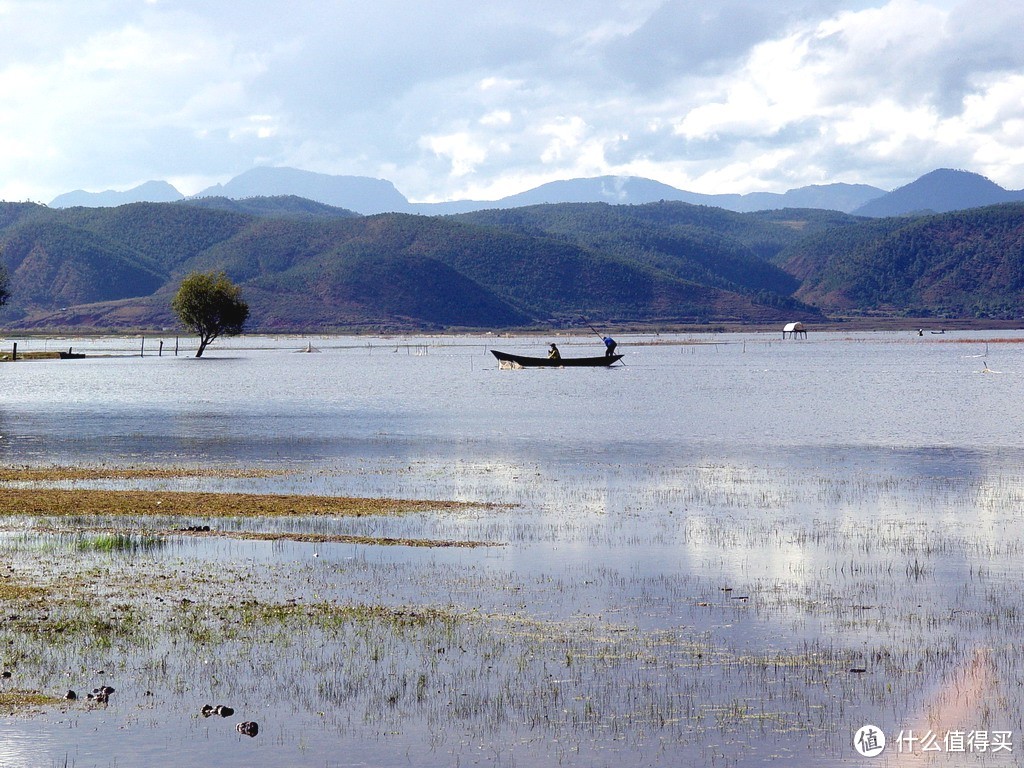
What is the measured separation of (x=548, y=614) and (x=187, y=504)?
45.0 feet

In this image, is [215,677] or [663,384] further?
[663,384]

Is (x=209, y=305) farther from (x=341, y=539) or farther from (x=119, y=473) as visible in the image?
(x=341, y=539)

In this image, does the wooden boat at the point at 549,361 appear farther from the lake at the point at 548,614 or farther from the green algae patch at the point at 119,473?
the green algae patch at the point at 119,473

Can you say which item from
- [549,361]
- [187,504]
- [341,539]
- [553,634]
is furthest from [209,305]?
[553,634]

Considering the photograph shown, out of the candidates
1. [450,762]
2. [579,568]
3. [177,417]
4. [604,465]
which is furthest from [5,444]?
[450,762]

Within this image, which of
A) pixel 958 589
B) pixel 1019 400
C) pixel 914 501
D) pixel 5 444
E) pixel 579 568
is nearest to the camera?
pixel 958 589

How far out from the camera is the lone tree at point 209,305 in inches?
5738

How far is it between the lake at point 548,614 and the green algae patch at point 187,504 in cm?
97

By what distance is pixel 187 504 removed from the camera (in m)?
29.9

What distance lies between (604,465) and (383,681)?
85.8 feet

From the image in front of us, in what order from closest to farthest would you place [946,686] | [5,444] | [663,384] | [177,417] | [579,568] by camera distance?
1. [946,686]
2. [579,568]
3. [5,444]
4. [177,417]
5. [663,384]

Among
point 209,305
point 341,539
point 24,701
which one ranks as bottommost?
point 24,701

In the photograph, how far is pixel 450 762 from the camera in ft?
42.4

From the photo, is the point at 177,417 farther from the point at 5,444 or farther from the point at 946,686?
the point at 946,686
